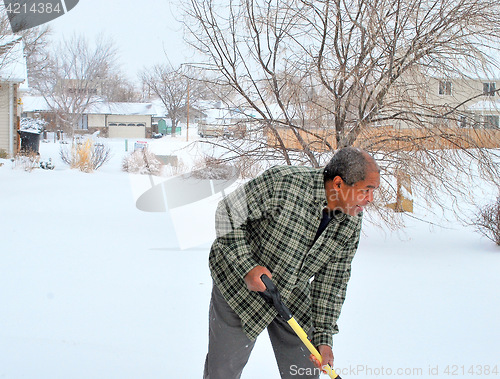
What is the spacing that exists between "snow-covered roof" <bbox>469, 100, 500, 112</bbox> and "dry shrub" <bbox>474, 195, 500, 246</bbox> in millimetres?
1403

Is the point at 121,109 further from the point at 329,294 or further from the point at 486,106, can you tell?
the point at 329,294

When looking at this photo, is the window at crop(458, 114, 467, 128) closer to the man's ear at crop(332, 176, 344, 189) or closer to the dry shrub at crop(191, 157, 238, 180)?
the dry shrub at crop(191, 157, 238, 180)

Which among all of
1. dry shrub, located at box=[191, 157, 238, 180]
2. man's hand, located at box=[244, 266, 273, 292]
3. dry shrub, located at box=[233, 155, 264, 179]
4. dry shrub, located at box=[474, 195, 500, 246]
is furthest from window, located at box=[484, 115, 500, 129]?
man's hand, located at box=[244, 266, 273, 292]

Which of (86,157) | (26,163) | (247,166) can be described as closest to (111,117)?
(86,157)

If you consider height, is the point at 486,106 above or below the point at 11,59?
below

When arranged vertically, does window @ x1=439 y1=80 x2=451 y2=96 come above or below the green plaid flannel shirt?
above

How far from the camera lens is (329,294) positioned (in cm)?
249

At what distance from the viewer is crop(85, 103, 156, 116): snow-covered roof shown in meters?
53.0

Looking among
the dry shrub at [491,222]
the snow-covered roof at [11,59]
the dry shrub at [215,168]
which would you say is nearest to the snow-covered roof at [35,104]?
the snow-covered roof at [11,59]

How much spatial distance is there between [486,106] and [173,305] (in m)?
5.11

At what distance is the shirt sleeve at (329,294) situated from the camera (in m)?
2.46

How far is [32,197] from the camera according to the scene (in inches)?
450

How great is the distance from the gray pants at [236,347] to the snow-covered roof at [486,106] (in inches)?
223

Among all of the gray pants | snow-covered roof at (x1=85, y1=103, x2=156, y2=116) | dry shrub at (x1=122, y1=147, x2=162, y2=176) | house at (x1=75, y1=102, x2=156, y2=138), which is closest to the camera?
the gray pants
